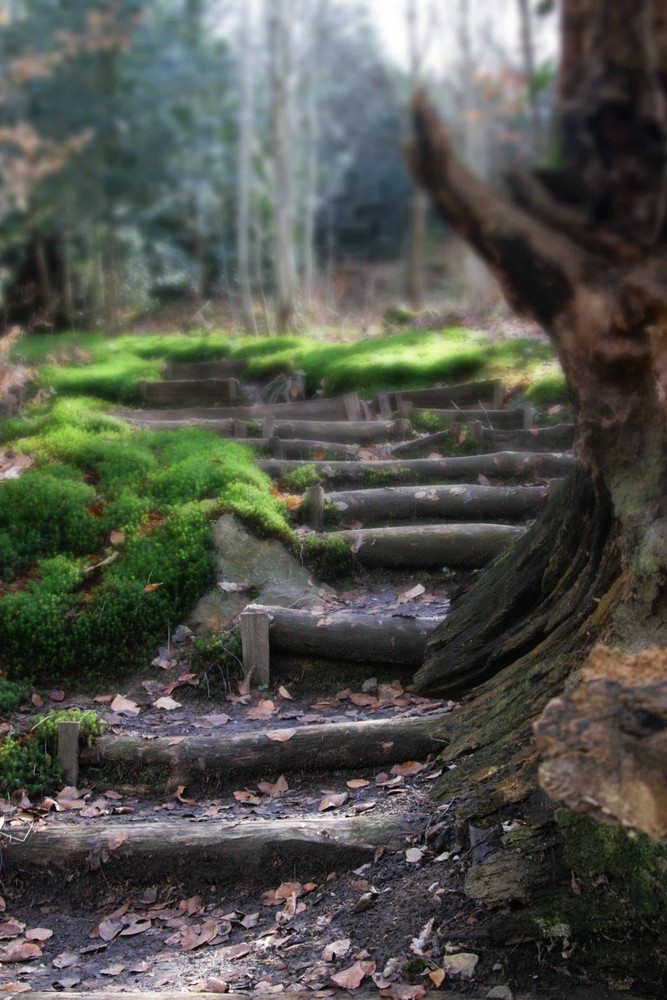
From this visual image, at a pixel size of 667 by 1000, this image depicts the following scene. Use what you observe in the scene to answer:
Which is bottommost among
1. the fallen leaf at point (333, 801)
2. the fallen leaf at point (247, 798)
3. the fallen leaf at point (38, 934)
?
the fallen leaf at point (38, 934)

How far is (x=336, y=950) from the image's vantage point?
12.1ft

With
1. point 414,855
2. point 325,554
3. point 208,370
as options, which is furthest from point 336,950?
point 208,370

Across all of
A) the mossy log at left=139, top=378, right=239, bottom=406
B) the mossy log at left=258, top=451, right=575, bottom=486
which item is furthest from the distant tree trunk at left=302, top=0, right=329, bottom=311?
the mossy log at left=258, top=451, right=575, bottom=486

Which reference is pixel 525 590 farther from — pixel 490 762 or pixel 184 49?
pixel 184 49

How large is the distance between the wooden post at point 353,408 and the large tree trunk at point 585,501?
6.14 meters

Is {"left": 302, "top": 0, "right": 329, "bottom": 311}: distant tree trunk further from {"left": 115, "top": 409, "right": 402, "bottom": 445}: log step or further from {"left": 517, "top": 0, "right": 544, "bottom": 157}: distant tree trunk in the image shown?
{"left": 517, "top": 0, "right": 544, "bottom": 157}: distant tree trunk

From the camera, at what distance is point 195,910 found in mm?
4289

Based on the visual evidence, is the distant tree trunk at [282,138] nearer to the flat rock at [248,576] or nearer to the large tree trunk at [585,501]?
the flat rock at [248,576]

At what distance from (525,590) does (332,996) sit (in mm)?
1702

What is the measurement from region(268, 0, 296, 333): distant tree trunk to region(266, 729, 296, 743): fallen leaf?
13278mm

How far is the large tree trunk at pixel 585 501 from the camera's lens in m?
1.91

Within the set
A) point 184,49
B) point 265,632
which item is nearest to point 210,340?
point 184,49

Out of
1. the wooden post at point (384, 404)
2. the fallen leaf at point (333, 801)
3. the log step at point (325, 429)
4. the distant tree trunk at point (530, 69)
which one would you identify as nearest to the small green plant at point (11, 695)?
the fallen leaf at point (333, 801)

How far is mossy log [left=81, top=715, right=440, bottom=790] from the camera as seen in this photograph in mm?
4934
